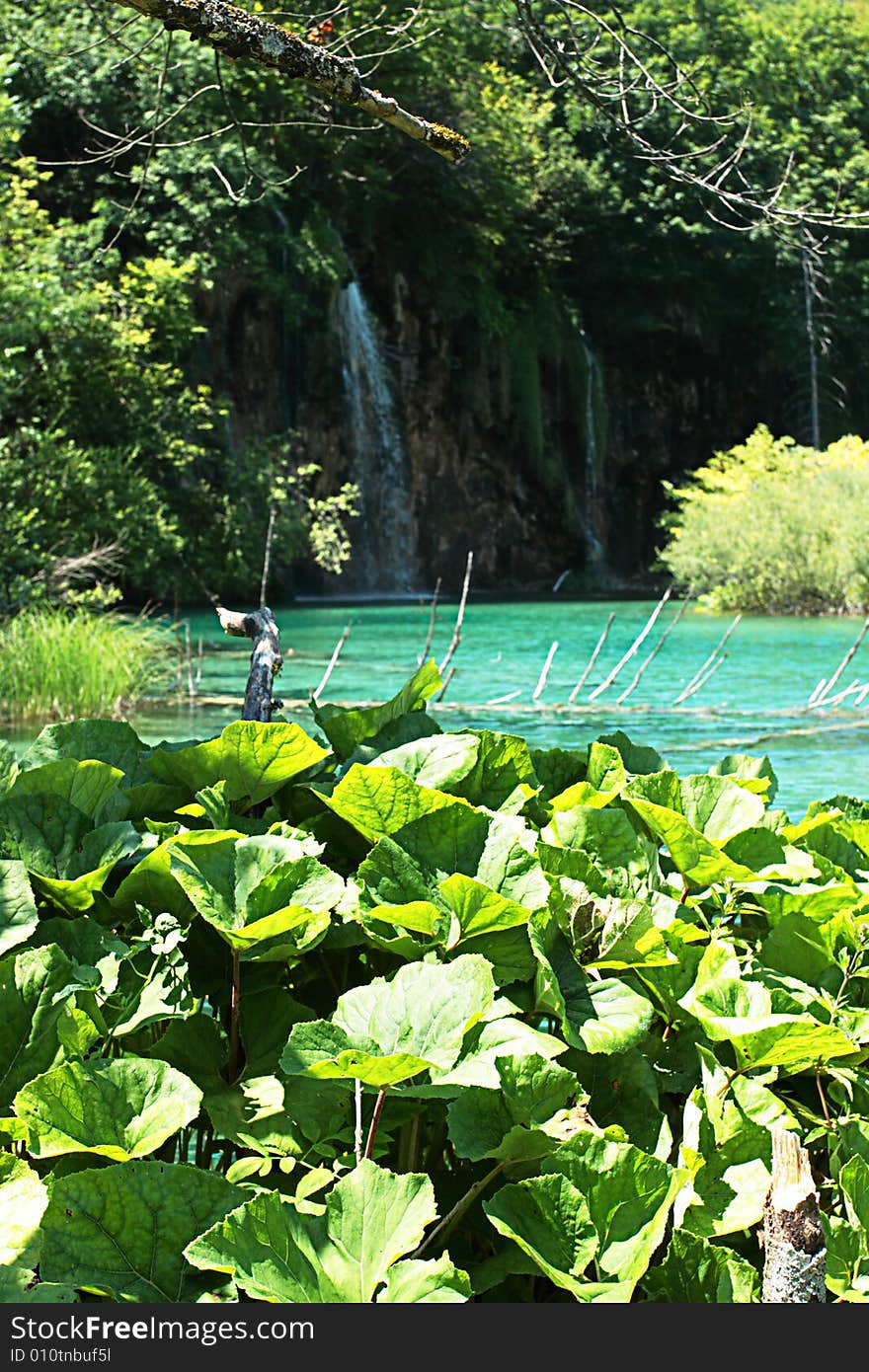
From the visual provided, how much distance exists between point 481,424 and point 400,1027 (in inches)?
1212

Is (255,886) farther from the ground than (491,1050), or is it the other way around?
(255,886)

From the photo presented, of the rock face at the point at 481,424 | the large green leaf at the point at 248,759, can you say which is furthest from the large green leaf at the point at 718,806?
the rock face at the point at 481,424

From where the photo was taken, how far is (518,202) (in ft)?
96.6

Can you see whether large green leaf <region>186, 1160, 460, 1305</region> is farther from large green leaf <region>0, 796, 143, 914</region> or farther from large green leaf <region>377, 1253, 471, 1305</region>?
large green leaf <region>0, 796, 143, 914</region>

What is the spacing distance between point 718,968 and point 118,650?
9.91m

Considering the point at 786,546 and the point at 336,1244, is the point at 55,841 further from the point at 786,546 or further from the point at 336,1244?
the point at 786,546

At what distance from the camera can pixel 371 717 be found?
200cm

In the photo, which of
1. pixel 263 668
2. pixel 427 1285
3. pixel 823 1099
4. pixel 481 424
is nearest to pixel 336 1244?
pixel 427 1285

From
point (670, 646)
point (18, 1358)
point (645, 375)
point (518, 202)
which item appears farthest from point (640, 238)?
point (18, 1358)

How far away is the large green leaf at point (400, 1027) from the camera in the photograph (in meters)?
1.18

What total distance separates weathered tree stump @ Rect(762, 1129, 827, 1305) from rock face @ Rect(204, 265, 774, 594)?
25164 mm

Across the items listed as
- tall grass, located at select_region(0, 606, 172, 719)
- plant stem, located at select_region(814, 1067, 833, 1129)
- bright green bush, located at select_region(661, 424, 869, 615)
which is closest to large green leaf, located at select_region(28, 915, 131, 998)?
plant stem, located at select_region(814, 1067, 833, 1129)

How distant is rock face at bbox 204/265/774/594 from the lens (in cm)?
2638

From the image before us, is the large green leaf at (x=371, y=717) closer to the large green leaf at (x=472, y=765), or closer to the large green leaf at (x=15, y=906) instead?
the large green leaf at (x=472, y=765)
